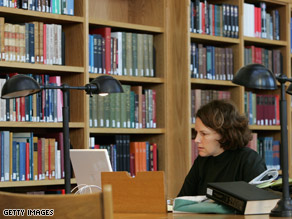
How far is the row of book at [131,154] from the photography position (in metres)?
4.43

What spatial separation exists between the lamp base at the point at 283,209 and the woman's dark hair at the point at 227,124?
1179mm

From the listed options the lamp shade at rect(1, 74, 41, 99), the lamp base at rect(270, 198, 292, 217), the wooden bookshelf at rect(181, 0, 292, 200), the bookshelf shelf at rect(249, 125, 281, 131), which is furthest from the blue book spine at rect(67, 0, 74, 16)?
the lamp base at rect(270, 198, 292, 217)

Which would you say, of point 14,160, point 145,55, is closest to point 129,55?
point 145,55

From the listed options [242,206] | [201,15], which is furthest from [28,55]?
[242,206]

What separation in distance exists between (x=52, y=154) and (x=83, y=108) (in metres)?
0.37

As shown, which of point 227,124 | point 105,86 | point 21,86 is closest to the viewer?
point 21,86

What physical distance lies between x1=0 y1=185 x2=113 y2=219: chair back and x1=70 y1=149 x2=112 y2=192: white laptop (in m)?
1.12

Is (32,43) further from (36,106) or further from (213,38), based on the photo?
(213,38)

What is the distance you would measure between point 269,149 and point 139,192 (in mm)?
3129

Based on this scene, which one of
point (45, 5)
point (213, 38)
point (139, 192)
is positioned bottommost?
point (139, 192)

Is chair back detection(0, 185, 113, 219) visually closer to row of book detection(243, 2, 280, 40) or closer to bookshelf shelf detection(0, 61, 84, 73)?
bookshelf shelf detection(0, 61, 84, 73)

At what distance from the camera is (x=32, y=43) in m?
4.04

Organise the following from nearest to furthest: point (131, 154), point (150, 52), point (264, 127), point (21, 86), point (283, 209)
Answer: point (283, 209)
point (21, 86)
point (131, 154)
point (150, 52)
point (264, 127)

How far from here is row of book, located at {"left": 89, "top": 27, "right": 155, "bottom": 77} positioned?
436cm
